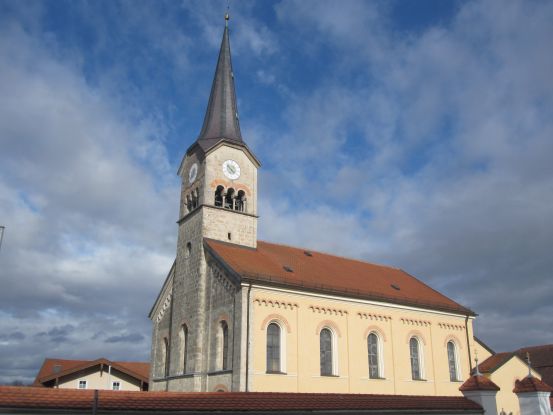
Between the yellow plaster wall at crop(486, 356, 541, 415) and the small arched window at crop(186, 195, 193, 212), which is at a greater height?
the small arched window at crop(186, 195, 193, 212)

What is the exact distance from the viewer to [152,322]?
34.8 m

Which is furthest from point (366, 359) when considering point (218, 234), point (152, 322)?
point (152, 322)

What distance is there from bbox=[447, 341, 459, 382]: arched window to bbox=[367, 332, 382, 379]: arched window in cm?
642

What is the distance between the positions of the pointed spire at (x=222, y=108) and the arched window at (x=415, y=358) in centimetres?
1714

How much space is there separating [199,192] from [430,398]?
19.6 meters

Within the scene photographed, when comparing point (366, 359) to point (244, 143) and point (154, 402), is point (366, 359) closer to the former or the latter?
point (244, 143)

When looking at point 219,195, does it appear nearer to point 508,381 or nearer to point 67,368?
point 67,368

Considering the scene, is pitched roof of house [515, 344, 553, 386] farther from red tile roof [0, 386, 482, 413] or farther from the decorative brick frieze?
red tile roof [0, 386, 482, 413]

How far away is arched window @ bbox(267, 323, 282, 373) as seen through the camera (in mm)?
26577

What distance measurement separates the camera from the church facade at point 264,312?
26.9 m

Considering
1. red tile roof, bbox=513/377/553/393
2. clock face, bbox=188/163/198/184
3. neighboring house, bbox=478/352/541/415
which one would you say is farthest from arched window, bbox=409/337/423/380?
clock face, bbox=188/163/198/184

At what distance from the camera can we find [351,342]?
29953 millimetres

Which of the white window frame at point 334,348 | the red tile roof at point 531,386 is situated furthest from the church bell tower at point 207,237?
the red tile roof at point 531,386

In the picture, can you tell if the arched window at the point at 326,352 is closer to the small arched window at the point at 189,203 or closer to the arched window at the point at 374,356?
the arched window at the point at 374,356
